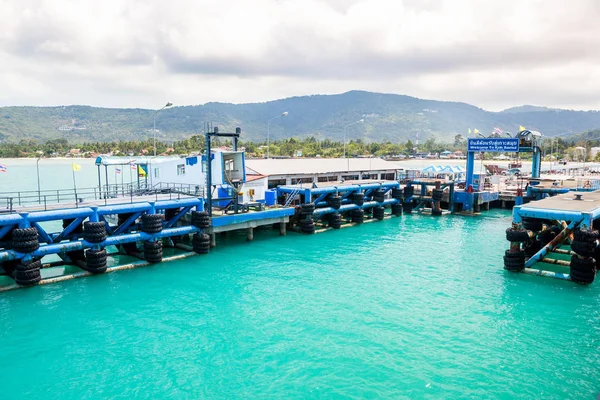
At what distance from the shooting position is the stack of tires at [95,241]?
80.2 feet

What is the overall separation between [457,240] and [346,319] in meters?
20.0

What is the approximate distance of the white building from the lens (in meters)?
42.1

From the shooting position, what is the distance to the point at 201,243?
97.4 feet

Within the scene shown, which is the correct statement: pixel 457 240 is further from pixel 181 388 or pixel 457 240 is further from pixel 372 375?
pixel 181 388

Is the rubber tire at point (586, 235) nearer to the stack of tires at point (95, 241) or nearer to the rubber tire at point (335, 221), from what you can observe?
the rubber tire at point (335, 221)

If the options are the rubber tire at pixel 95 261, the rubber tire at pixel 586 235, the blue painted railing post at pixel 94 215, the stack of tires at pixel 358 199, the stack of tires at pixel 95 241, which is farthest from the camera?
the stack of tires at pixel 358 199

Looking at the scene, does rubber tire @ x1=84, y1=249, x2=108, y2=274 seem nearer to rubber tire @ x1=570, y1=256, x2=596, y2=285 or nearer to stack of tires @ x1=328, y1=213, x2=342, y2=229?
stack of tires @ x1=328, y1=213, x2=342, y2=229

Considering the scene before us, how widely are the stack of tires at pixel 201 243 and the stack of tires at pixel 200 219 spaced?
677mm

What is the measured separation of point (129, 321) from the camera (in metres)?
18.7

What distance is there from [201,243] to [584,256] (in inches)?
912

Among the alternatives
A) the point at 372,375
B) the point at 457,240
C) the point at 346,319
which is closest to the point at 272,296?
the point at 346,319

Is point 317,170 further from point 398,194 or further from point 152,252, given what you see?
point 152,252

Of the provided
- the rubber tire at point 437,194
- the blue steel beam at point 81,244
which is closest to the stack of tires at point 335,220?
the blue steel beam at point 81,244

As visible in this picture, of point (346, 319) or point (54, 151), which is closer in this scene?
point (346, 319)
